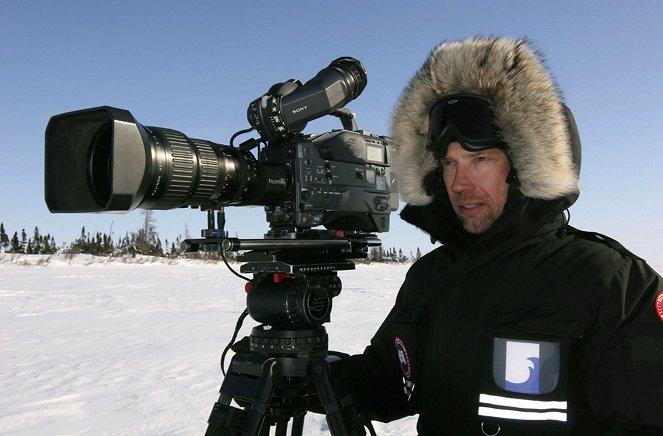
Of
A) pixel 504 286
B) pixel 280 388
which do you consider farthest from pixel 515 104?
pixel 280 388

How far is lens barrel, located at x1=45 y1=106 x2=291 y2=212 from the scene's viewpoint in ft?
6.32

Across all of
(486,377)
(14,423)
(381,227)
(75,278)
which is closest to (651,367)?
(486,377)

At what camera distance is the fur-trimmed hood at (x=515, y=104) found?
68.8 inches

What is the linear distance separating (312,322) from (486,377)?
817mm

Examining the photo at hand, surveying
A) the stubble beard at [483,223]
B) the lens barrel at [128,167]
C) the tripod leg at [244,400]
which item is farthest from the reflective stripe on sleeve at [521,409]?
the lens barrel at [128,167]

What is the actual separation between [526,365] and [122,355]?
4.52 m

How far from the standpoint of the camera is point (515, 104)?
5.92 ft

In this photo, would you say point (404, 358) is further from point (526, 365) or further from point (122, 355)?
point (122, 355)

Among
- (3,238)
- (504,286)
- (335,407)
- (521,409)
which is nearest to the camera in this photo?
(521,409)

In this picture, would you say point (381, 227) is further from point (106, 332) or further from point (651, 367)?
point (106, 332)

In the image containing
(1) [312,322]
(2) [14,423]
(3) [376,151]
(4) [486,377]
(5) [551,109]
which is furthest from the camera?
(2) [14,423]

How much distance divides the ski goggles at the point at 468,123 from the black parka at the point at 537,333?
0.71ft

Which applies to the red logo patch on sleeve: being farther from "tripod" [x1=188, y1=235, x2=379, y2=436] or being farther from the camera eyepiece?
the camera eyepiece

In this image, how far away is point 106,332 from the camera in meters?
6.32
